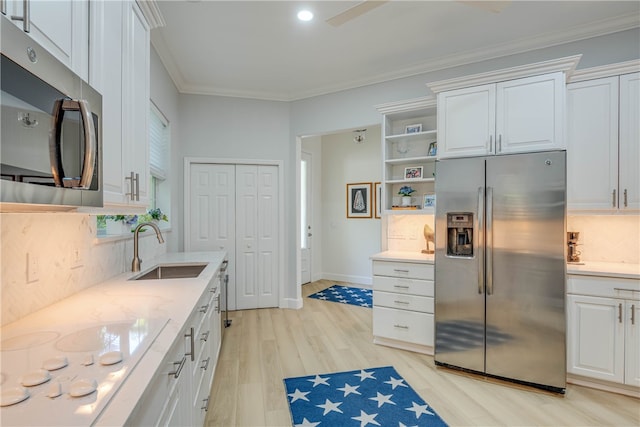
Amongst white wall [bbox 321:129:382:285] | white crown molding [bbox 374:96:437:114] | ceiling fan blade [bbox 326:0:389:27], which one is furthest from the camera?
white wall [bbox 321:129:382:285]

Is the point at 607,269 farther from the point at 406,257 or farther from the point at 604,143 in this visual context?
the point at 406,257

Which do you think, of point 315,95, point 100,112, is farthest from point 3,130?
point 315,95

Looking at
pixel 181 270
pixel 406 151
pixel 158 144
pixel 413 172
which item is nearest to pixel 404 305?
pixel 413 172

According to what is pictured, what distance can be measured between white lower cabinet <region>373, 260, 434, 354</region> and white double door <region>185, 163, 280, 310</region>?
1.82 meters

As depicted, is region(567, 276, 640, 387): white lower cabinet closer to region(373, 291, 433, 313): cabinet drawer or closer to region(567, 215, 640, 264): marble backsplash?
region(567, 215, 640, 264): marble backsplash

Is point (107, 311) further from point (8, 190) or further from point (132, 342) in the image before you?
point (8, 190)

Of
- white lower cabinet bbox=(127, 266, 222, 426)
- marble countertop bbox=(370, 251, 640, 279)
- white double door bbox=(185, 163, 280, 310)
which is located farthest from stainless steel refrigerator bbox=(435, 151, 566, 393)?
white double door bbox=(185, 163, 280, 310)

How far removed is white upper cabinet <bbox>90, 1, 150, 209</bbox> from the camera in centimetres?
139

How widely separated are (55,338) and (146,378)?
0.51m

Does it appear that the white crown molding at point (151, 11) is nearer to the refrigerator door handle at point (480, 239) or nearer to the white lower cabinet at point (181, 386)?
the white lower cabinet at point (181, 386)

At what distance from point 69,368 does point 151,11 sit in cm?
207

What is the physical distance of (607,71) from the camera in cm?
256

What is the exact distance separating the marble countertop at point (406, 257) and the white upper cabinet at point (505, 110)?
3.21 ft

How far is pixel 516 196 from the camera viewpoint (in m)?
2.50
